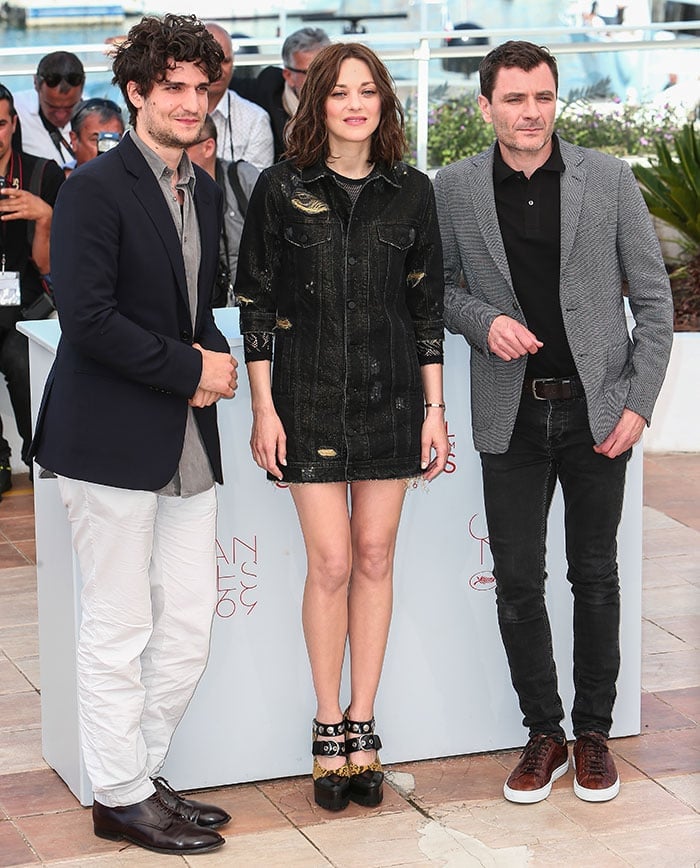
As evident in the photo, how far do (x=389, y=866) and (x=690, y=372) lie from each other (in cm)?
454

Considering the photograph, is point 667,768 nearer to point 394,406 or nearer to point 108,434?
point 394,406

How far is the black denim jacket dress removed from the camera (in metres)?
3.54

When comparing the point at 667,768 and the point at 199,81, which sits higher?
the point at 199,81

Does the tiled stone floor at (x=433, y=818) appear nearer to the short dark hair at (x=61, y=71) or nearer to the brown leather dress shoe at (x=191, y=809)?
the brown leather dress shoe at (x=191, y=809)

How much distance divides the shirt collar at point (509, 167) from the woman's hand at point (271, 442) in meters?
0.84

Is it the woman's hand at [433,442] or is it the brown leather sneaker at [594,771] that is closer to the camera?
the woman's hand at [433,442]

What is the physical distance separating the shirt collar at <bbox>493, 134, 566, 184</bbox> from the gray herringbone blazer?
1 cm

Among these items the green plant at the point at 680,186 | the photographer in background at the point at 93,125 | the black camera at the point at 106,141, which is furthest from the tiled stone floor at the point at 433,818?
the green plant at the point at 680,186

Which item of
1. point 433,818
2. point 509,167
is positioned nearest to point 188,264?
point 509,167

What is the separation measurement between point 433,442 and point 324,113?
85 centimetres

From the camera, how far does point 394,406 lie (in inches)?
142

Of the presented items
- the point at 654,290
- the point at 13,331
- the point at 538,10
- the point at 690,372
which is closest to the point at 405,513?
the point at 654,290

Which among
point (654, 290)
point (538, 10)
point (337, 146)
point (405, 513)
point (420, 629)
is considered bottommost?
point (420, 629)

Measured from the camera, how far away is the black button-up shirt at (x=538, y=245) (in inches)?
145
